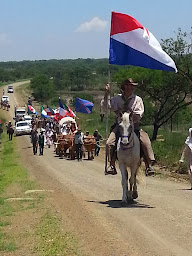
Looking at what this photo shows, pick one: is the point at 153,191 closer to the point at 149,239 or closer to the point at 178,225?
the point at 178,225

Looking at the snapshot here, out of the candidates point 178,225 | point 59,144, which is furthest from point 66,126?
point 178,225

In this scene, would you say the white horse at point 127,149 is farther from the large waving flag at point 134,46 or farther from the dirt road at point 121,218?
the large waving flag at point 134,46

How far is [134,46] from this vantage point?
13156 mm

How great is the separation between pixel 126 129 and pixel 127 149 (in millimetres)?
545

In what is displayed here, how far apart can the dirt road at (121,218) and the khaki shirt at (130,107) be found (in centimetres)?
193

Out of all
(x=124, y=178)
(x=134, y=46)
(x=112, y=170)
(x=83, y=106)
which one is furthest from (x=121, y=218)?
(x=83, y=106)

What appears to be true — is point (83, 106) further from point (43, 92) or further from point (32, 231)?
point (43, 92)

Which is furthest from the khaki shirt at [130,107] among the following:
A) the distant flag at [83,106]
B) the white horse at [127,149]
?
the distant flag at [83,106]

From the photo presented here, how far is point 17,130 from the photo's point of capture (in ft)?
179

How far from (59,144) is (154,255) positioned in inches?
959

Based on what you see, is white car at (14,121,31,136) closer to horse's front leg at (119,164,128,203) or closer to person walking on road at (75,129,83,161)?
person walking on road at (75,129,83,161)

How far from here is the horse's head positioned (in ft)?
37.3

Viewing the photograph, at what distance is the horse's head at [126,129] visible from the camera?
11383 mm

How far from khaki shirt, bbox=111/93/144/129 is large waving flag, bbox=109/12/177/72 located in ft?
5.01
